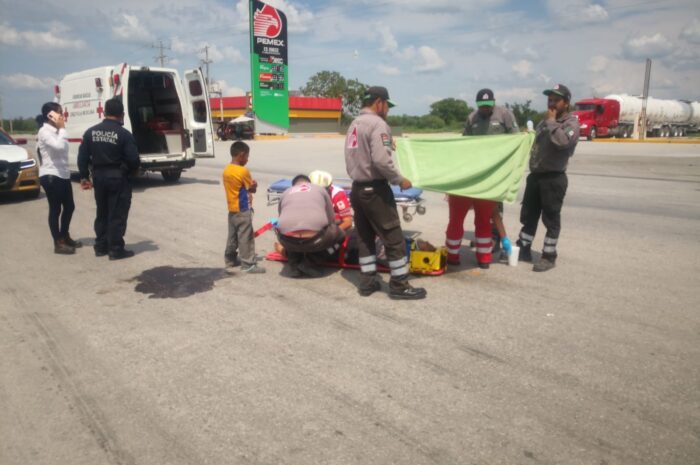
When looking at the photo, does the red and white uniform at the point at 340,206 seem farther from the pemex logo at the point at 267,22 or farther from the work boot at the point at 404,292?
the pemex logo at the point at 267,22

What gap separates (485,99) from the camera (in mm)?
6352

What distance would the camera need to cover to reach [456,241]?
6.27 m

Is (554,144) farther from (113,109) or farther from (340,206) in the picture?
(113,109)

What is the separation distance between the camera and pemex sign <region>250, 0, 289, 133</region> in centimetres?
4284

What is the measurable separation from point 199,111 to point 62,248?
753 cm

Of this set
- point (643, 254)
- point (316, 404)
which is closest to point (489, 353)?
point (316, 404)

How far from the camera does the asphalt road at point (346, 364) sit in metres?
2.87

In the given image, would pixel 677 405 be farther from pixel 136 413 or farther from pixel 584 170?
pixel 584 170

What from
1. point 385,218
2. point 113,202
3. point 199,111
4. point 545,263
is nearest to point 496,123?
point 545,263

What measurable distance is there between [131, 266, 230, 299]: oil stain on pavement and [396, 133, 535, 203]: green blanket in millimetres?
2563

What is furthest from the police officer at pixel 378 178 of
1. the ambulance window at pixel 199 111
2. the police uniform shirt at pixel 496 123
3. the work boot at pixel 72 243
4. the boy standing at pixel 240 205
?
the ambulance window at pixel 199 111

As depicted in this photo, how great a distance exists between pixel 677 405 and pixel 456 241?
3290 millimetres

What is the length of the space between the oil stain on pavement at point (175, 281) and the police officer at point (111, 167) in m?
0.92

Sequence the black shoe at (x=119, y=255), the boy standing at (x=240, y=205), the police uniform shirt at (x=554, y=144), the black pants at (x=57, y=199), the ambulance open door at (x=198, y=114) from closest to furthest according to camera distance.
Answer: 1. the police uniform shirt at (x=554, y=144)
2. the boy standing at (x=240, y=205)
3. the black shoe at (x=119, y=255)
4. the black pants at (x=57, y=199)
5. the ambulance open door at (x=198, y=114)
